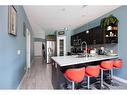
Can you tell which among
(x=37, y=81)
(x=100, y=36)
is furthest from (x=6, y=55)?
(x=100, y=36)

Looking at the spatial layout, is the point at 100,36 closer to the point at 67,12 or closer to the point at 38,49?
the point at 67,12

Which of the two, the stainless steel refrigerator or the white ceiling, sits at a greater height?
the white ceiling

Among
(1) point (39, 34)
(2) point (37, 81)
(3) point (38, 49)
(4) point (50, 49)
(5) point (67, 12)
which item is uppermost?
(5) point (67, 12)

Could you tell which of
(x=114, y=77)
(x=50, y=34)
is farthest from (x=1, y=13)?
(x=50, y=34)

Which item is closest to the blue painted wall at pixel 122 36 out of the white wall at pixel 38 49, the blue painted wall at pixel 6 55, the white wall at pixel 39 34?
the blue painted wall at pixel 6 55

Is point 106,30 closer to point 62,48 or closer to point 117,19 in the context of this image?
point 117,19

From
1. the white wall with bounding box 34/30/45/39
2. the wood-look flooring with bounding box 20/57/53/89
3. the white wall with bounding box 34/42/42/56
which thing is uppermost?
the white wall with bounding box 34/30/45/39

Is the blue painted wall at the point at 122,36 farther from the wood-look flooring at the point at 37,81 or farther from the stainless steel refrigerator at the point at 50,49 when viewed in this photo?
the stainless steel refrigerator at the point at 50,49

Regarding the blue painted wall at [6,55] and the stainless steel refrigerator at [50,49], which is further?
the stainless steel refrigerator at [50,49]

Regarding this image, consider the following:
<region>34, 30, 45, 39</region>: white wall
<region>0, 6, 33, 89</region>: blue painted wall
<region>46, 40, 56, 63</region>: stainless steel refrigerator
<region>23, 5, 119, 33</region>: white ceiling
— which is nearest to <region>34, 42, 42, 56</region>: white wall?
<region>34, 30, 45, 39</region>: white wall

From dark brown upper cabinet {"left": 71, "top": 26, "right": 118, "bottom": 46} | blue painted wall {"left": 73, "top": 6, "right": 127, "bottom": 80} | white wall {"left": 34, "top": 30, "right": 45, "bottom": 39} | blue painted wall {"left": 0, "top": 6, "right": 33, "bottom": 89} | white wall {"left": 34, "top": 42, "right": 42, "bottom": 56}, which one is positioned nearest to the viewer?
blue painted wall {"left": 0, "top": 6, "right": 33, "bottom": 89}

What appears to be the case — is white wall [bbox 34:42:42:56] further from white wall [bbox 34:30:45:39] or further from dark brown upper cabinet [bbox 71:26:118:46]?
dark brown upper cabinet [bbox 71:26:118:46]

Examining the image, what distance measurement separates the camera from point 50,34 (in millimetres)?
10445
